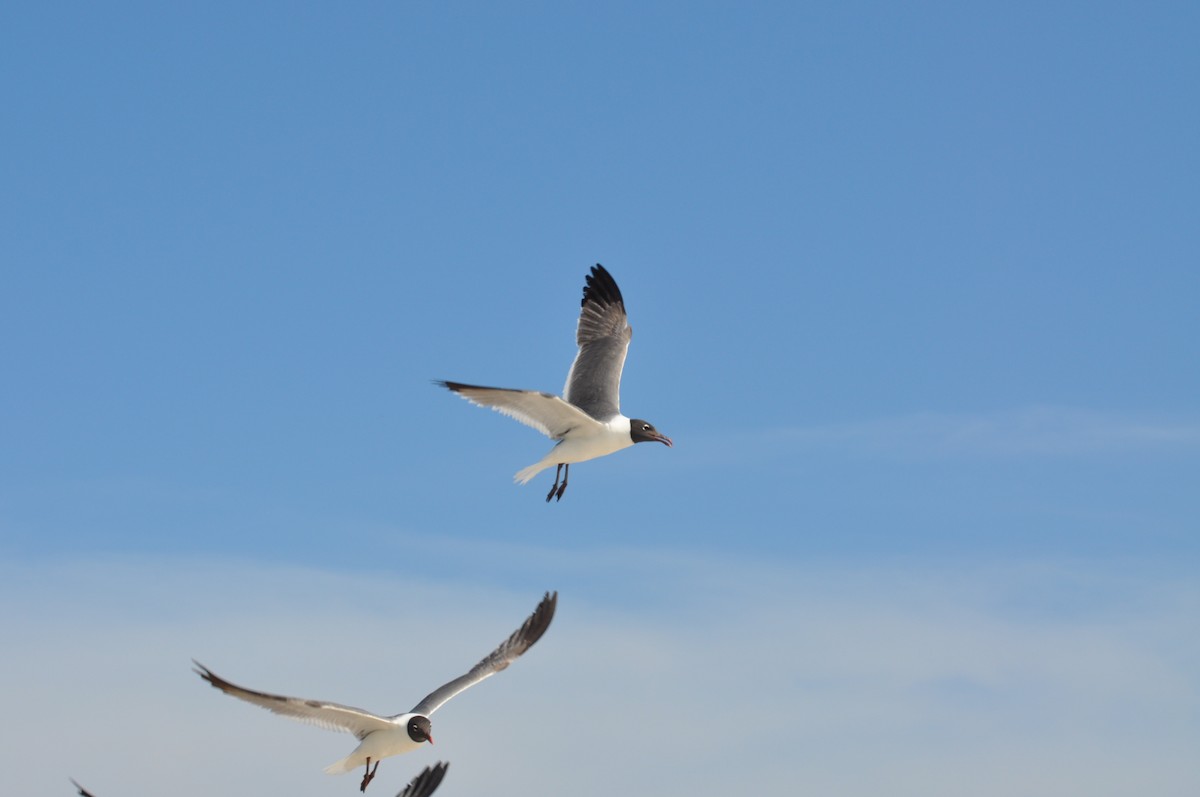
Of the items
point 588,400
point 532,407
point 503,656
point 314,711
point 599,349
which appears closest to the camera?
point 314,711

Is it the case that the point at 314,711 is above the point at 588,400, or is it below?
below

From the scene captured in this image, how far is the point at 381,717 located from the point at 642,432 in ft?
21.9

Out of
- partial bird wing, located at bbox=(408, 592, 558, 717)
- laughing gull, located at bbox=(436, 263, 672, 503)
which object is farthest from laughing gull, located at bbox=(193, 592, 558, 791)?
laughing gull, located at bbox=(436, 263, 672, 503)

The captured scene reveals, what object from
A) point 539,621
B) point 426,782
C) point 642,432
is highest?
point 642,432

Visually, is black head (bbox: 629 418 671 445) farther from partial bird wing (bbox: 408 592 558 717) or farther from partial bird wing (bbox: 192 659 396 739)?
partial bird wing (bbox: 192 659 396 739)

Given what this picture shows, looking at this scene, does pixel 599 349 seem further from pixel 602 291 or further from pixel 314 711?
pixel 314 711

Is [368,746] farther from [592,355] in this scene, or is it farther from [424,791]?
[592,355]

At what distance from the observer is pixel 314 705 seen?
18047 millimetres

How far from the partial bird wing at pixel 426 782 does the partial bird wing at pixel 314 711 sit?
3.19 ft

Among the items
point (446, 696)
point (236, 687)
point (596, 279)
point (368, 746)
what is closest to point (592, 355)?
point (596, 279)

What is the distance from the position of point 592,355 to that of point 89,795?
1296 centimetres

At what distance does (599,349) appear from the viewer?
87.2 feet

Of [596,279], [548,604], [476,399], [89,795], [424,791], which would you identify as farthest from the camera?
[596,279]

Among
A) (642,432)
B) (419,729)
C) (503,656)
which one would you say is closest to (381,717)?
(419,729)
